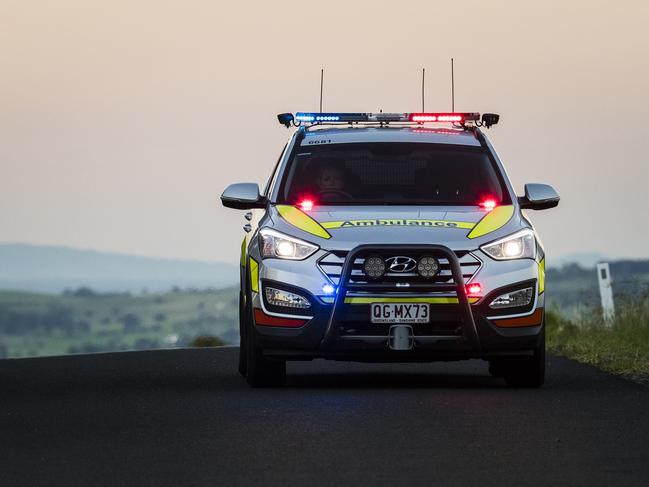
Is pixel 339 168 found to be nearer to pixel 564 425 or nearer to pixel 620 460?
pixel 564 425

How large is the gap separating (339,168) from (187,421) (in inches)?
152

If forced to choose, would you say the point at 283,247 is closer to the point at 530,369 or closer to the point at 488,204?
the point at 488,204

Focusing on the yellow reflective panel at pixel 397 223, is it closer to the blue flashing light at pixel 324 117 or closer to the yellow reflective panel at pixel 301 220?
the yellow reflective panel at pixel 301 220

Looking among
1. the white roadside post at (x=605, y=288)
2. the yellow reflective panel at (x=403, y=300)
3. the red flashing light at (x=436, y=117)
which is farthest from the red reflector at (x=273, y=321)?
the white roadside post at (x=605, y=288)

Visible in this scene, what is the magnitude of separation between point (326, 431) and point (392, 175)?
14.9ft

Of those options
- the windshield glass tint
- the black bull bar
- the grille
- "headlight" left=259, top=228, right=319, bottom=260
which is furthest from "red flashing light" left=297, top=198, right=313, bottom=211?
the black bull bar

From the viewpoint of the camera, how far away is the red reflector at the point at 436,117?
16138 millimetres

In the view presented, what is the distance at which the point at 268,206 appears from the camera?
48.9ft

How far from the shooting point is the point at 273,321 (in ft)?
46.2

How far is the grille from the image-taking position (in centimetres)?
1382

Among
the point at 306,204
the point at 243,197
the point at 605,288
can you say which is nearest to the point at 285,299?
the point at 306,204

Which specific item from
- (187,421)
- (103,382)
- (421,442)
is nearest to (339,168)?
(103,382)

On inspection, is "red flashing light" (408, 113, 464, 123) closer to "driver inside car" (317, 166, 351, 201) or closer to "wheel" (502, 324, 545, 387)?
"driver inside car" (317, 166, 351, 201)

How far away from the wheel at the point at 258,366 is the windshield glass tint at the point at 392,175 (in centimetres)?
102
